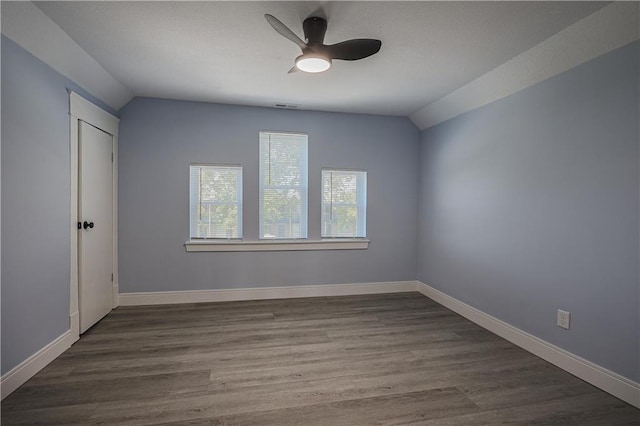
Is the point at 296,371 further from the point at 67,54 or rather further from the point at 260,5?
the point at 67,54

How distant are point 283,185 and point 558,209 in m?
2.89

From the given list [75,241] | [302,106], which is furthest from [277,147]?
[75,241]

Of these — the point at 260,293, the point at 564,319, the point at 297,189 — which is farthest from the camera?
the point at 297,189

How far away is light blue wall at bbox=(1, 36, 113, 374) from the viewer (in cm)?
194

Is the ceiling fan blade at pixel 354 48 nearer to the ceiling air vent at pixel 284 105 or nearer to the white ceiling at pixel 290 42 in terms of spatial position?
the white ceiling at pixel 290 42

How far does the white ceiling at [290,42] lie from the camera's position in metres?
1.93

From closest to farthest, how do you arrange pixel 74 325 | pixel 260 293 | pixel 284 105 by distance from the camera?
pixel 74 325
pixel 284 105
pixel 260 293

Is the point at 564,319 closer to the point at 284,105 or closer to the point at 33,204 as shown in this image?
the point at 284,105

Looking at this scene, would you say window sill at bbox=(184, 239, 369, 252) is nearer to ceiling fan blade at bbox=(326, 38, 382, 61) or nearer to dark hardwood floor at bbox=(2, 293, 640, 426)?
dark hardwood floor at bbox=(2, 293, 640, 426)

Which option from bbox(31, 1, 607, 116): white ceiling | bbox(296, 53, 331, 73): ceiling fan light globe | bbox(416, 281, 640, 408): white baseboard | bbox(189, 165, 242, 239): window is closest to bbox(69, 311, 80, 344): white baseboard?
bbox(189, 165, 242, 239): window

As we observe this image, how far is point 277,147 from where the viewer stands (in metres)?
4.01

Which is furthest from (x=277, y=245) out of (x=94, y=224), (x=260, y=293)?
(x=94, y=224)

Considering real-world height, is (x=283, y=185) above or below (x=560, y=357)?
above

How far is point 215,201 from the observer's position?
12.7ft
